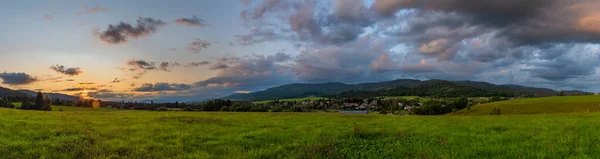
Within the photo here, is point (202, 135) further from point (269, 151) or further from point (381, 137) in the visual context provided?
point (381, 137)

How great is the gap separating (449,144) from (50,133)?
1805 cm

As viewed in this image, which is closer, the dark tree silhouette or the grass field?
the grass field

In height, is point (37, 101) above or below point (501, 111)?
above

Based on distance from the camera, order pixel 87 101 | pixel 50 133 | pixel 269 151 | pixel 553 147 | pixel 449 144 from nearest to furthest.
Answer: pixel 553 147
pixel 269 151
pixel 449 144
pixel 50 133
pixel 87 101

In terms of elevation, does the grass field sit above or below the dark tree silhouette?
below

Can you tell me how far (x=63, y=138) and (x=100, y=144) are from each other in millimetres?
2327

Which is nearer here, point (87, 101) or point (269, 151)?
point (269, 151)

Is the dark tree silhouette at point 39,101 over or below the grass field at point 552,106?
over

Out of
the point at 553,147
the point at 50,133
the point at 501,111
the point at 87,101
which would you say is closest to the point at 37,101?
the point at 87,101

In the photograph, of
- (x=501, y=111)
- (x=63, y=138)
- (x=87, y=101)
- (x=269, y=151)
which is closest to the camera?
(x=269, y=151)

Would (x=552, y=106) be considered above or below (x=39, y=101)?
below

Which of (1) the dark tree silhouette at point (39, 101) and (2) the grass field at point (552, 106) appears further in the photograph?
(1) the dark tree silhouette at point (39, 101)

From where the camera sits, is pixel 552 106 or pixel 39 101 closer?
pixel 552 106

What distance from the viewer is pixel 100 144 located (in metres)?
13.1
